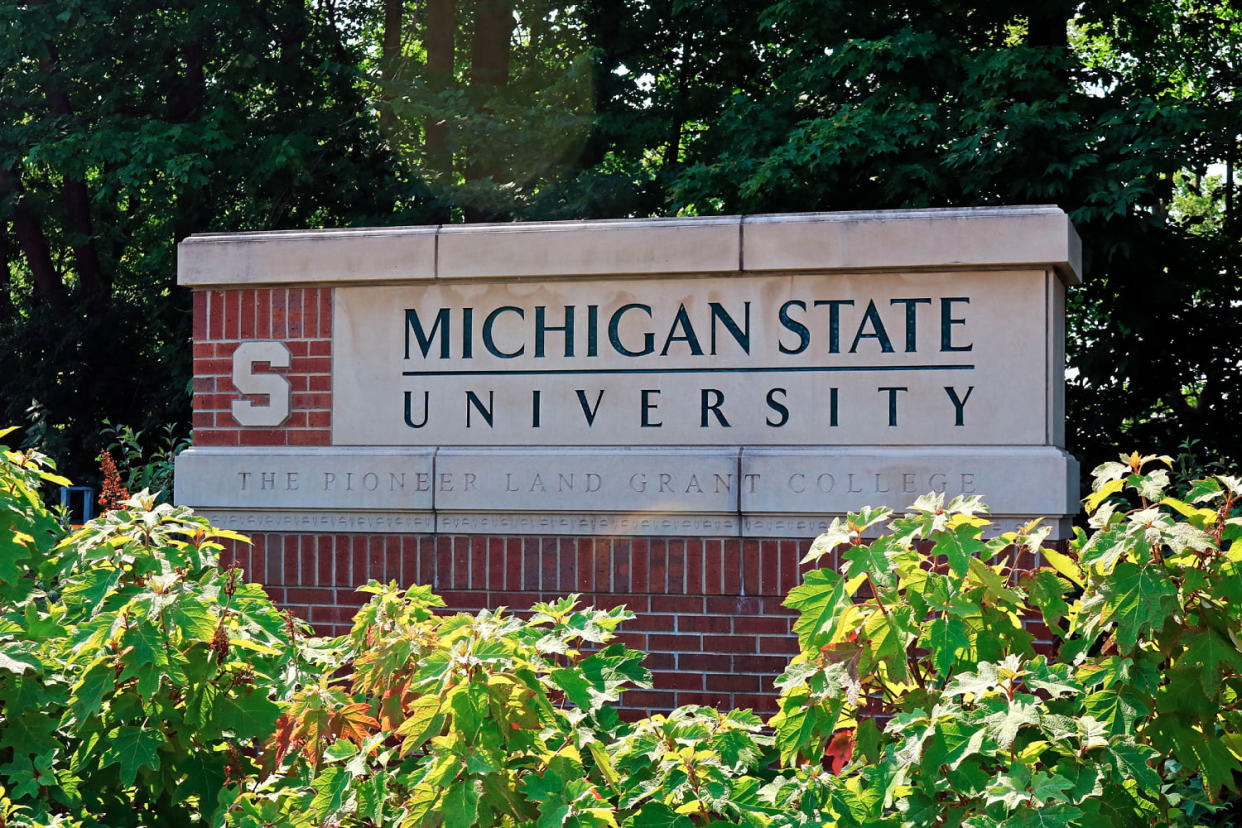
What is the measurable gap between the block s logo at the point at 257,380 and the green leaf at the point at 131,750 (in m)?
2.55

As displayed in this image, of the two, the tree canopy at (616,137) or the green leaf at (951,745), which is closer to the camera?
the green leaf at (951,745)

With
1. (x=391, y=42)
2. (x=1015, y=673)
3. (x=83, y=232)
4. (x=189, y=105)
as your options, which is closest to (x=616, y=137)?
(x=391, y=42)

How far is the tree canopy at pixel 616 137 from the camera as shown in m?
10.9

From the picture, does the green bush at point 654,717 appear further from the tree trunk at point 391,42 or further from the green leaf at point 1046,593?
the tree trunk at point 391,42

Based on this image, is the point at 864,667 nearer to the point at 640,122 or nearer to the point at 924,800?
the point at 924,800

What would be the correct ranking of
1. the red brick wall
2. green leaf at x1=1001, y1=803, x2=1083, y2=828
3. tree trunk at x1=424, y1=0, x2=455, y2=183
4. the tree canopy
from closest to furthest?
green leaf at x1=1001, y1=803, x2=1083, y2=828
the red brick wall
the tree canopy
tree trunk at x1=424, y1=0, x2=455, y2=183

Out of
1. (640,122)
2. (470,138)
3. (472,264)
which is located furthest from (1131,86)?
(472,264)

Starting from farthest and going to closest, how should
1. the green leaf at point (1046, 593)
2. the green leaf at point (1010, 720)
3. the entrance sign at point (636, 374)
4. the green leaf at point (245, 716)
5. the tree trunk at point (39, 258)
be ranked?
1. the tree trunk at point (39, 258)
2. the entrance sign at point (636, 374)
3. the green leaf at point (245, 716)
4. the green leaf at point (1046, 593)
5. the green leaf at point (1010, 720)

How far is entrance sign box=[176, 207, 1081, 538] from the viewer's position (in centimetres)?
489

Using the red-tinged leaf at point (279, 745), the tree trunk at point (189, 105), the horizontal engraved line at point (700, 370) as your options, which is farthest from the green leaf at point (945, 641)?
the tree trunk at point (189, 105)

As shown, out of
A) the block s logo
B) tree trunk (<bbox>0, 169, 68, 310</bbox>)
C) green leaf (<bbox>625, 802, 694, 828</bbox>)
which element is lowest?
green leaf (<bbox>625, 802, 694, 828</bbox>)

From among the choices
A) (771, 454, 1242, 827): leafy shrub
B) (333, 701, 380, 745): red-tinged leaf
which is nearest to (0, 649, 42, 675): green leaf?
(333, 701, 380, 745): red-tinged leaf

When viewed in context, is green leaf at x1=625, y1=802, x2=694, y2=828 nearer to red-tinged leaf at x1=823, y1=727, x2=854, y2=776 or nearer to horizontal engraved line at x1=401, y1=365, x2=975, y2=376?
red-tinged leaf at x1=823, y1=727, x2=854, y2=776

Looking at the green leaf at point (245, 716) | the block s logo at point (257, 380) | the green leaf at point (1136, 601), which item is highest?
the block s logo at point (257, 380)
